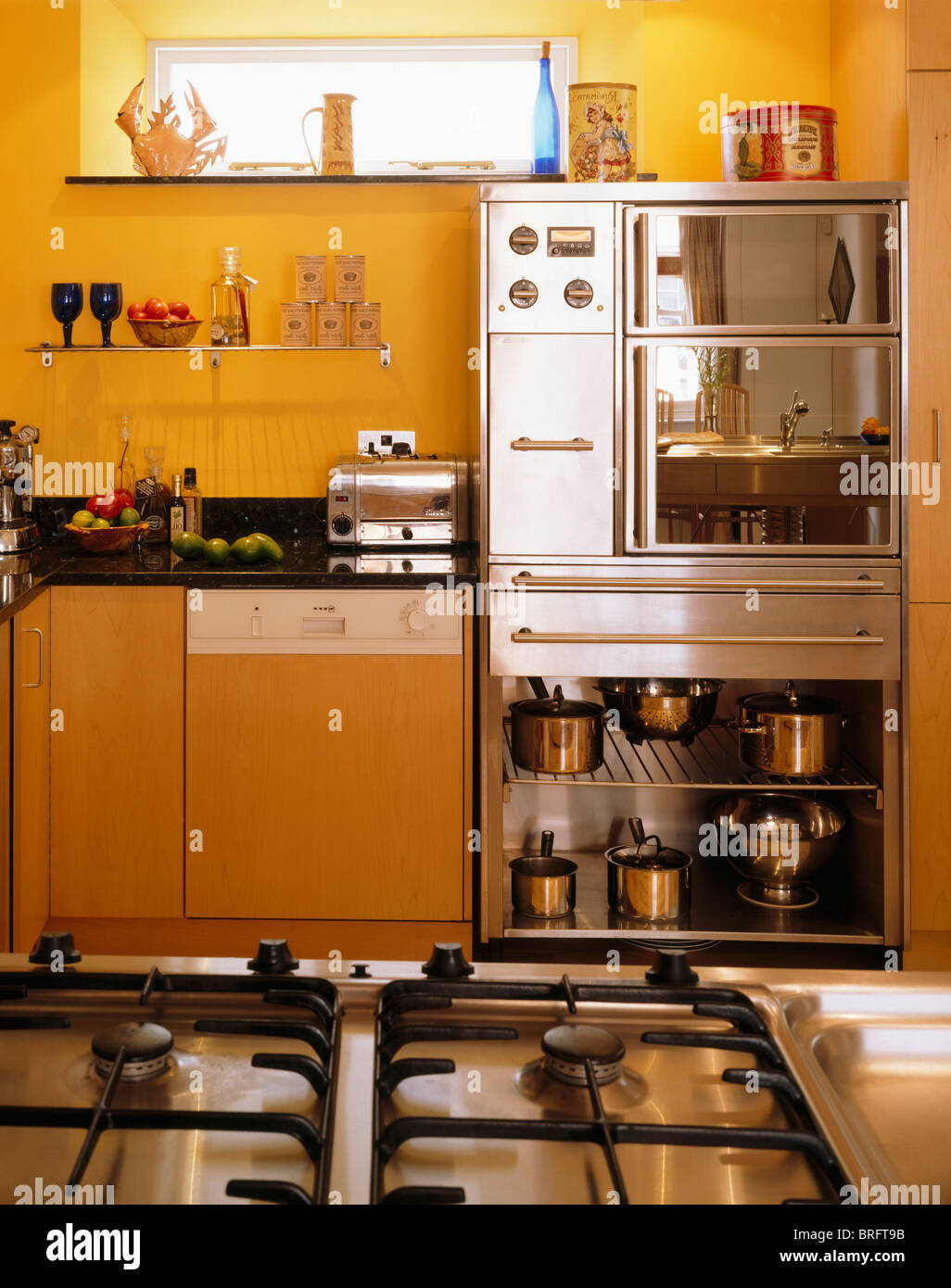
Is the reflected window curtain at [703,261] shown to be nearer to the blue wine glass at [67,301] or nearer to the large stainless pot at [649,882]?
the large stainless pot at [649,882]

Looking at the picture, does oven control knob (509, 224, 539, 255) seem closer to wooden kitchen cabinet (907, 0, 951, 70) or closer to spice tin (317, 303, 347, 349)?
spice tin (317, 303, 347, 349)

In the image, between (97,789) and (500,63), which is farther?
(500,63)

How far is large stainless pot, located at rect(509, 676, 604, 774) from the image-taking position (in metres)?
3.23

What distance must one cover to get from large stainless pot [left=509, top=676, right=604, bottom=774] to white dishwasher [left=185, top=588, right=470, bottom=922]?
0.18m

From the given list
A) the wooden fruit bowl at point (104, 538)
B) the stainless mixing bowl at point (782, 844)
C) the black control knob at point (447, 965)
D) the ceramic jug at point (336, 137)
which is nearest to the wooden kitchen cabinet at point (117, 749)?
the wooden fruit bowl at point (104, 538)

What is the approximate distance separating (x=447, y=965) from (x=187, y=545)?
251cm

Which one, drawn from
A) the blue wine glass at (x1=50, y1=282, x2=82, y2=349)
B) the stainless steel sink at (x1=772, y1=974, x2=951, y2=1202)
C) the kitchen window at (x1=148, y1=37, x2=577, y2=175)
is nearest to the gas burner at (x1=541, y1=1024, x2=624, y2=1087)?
the stainless steel sink at (x1=772, y1=974, x2=951, y2=1202)

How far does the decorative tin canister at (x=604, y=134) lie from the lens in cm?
326

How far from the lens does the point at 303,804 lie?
317cm

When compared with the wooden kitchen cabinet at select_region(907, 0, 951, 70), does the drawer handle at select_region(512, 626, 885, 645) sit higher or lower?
lower

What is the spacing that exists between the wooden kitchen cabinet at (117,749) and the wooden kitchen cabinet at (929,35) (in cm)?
214

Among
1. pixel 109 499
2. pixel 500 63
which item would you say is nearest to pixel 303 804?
pixel 109 499
